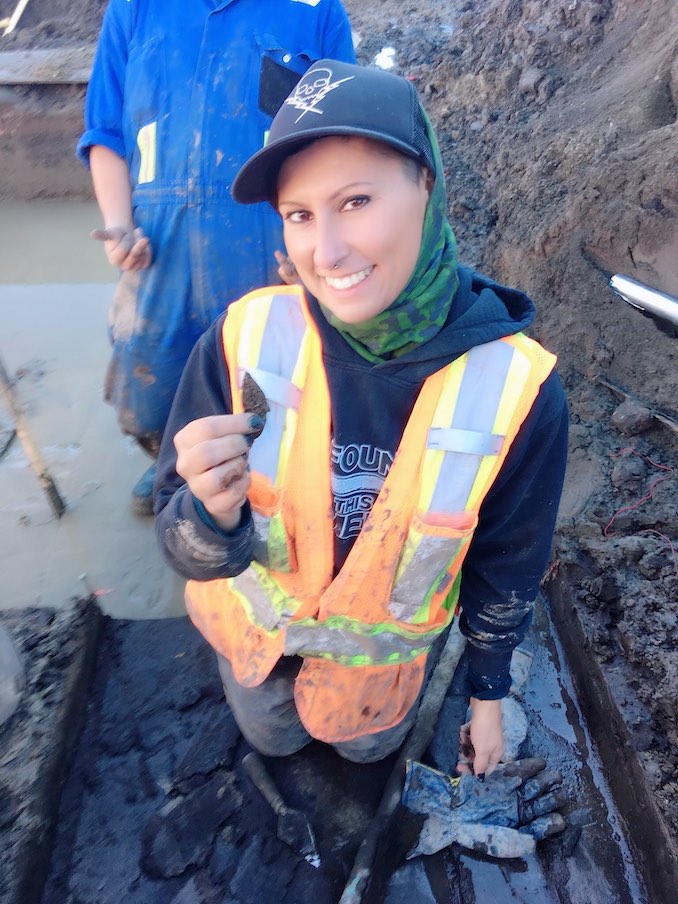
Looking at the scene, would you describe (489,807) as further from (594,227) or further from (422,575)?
(594,227)

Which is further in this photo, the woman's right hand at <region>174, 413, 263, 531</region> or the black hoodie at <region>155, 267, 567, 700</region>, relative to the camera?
the black hoodie at <region>155, 267, 567, 700</region>

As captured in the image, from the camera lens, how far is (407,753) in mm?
2469

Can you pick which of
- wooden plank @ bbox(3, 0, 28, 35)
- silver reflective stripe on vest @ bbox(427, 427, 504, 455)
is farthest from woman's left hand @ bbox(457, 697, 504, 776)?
wooden plank @ bbox(3, 0, 28, 35)

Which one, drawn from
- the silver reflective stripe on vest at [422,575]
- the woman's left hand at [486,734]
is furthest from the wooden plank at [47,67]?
the woman's left hand at [486,734]

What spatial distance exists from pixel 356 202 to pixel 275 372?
503 mm

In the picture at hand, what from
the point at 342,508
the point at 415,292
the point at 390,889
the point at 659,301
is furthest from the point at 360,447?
the point at 659,301

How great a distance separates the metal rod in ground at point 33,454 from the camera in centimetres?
321

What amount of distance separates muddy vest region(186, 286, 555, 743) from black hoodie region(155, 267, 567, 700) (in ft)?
0.18

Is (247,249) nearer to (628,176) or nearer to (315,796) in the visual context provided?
(315,796)

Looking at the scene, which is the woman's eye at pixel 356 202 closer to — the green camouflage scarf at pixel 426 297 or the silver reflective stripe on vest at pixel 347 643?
the green camouflage scarf at pixel 426 297

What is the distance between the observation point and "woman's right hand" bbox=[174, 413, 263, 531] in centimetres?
133

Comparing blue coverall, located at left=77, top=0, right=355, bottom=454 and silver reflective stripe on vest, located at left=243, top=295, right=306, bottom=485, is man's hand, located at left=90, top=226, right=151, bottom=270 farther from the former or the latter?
silver reflective stripe on vest, located at left=243, top=295, right=306, bottom=485

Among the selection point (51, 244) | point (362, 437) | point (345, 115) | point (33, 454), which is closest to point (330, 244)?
point (345, 115)

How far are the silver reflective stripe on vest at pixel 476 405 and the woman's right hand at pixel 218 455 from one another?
0.58 meters
